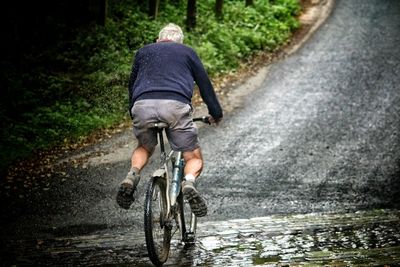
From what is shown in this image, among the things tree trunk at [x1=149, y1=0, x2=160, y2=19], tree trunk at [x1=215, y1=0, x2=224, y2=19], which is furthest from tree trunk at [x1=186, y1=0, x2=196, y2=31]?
tree trunk at [x1=215, y1=0, x2=224, y2=19]

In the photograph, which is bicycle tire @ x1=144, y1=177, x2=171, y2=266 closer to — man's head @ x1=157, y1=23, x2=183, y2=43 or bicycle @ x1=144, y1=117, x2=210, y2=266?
bicycle @ x1=144, y1=117, x2=210, y2=266

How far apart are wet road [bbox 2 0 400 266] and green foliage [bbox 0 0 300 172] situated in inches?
52.8

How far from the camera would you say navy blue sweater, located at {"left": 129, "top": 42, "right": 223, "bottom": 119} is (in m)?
4.66

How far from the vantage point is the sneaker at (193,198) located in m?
4.55

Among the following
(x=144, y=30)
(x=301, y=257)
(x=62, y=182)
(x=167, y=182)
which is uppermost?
(x=144, y=30)

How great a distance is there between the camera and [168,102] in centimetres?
462

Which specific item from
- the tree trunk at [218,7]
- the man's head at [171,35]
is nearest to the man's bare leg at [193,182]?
the man's head at [171,35]

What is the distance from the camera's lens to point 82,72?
1336 cm

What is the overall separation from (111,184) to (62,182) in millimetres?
864

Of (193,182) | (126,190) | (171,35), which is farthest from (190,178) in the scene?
(171,35)

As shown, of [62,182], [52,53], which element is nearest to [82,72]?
[52,53]

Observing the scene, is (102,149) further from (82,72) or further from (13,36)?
(13,36)

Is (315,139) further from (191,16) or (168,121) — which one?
(191,16)

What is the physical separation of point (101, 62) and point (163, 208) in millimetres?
9716
